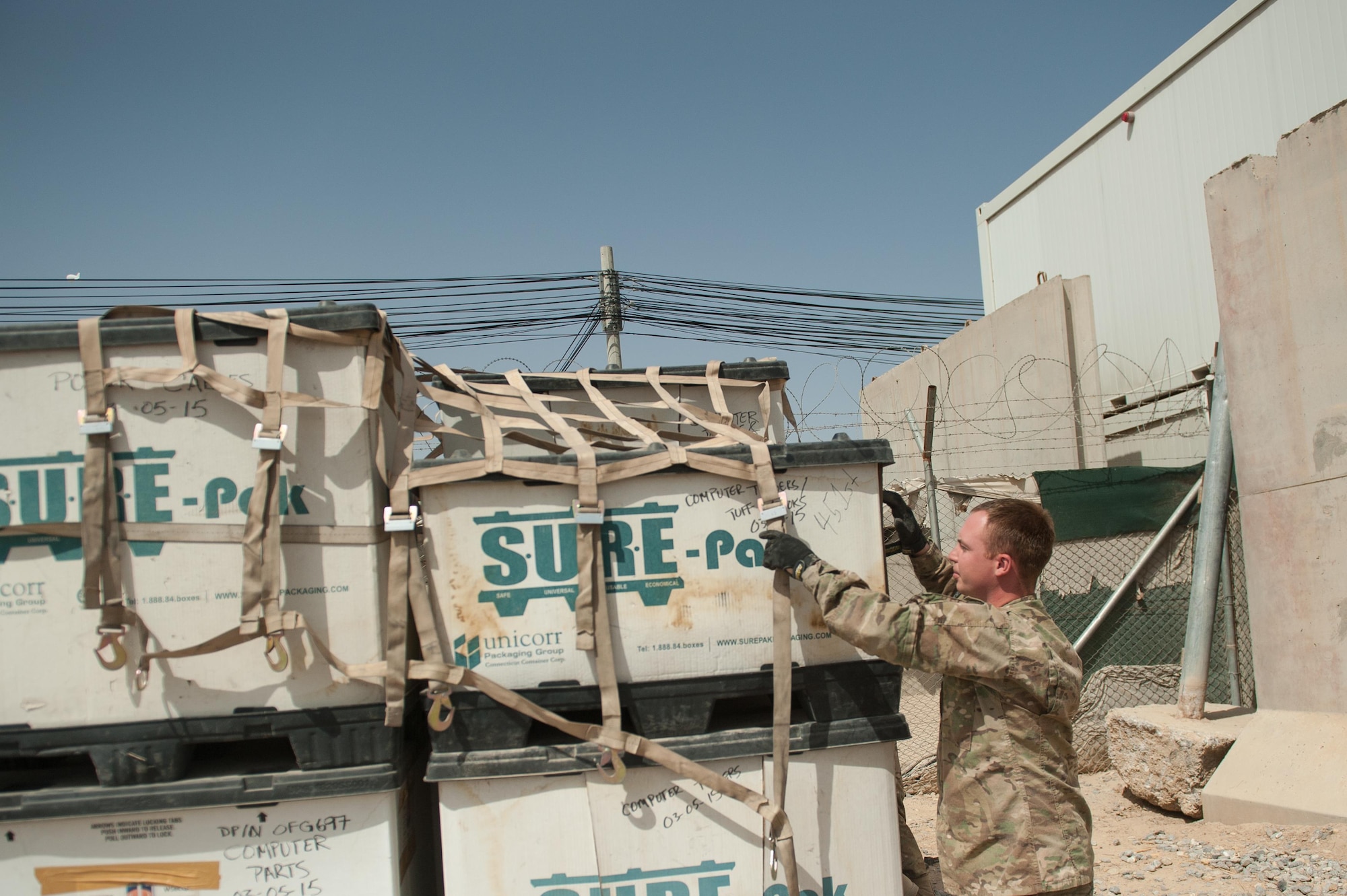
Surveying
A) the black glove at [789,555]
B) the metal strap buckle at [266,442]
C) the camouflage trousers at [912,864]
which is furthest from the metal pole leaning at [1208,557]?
the metal strap buckle at [266,442]

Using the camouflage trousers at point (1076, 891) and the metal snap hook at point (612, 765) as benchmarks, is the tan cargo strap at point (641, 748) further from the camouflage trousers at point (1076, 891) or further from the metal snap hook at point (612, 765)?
the camouflage trousers at point (1076, 891)

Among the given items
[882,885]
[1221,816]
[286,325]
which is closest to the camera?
[286,325]

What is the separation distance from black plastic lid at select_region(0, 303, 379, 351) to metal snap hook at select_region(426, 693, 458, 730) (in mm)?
927

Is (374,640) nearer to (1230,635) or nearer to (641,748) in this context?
(641,748)

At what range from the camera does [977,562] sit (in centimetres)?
248

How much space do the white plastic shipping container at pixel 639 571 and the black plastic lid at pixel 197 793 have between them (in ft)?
1.25

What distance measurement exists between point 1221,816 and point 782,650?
11.7 feet

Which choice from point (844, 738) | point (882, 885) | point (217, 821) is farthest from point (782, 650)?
point (217, 821)

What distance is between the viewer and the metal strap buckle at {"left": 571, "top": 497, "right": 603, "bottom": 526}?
211cm

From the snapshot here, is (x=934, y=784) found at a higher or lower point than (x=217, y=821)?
lower

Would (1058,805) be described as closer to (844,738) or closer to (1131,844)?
(844,738)

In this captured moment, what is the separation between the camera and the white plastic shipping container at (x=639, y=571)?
2168mm

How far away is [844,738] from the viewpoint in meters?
2.21

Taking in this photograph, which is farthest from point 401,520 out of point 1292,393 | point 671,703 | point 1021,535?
point 1292,393
